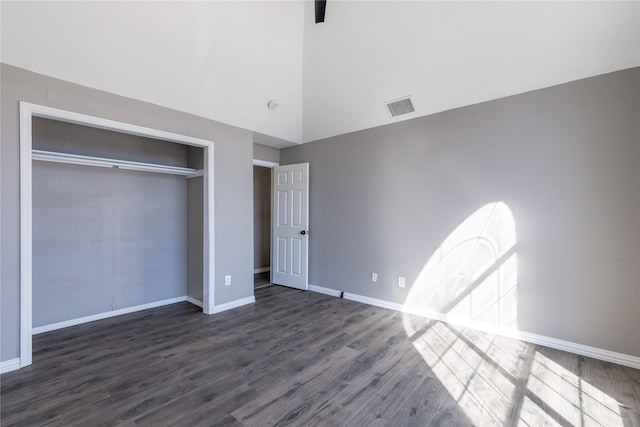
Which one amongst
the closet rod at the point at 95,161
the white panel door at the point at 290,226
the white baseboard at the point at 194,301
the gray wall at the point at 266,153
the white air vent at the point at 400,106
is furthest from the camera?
the gray wall at the point at 266,153

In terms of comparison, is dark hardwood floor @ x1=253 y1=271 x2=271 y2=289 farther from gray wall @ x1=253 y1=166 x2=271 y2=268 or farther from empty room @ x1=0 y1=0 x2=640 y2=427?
empty room @ x1=0 y1=0 x2=640 y2=427

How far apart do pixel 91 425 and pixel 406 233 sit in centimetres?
344

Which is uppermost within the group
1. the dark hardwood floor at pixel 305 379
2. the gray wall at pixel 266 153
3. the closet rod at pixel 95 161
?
the gray wall at pixel 266 153

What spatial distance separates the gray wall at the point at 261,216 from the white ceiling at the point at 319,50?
2.19m

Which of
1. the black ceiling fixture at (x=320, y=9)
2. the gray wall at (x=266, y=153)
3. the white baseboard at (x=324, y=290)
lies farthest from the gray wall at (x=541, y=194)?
the gray wall at (x=266, y=153)

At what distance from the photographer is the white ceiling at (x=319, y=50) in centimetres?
234

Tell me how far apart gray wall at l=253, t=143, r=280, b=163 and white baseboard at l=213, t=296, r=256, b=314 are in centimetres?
234

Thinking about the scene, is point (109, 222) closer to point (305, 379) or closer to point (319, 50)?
point (305, 379)

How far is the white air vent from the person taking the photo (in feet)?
11.6

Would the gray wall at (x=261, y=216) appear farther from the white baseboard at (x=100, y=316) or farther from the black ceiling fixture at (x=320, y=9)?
the black ceiling fixture at (x=320, y=9)

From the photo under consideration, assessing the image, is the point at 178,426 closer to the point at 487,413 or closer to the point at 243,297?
the point at 487,413

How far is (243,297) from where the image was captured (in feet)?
13.3

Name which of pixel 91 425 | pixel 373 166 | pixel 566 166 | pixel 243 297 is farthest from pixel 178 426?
pixel 566 166

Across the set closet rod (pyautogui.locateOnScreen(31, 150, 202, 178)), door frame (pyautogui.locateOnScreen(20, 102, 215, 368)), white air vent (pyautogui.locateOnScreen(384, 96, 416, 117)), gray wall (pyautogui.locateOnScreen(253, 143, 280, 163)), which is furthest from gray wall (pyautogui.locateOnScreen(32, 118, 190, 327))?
white air vent (pyautogui.locateOnScreen(384, 96, 416, 117))
